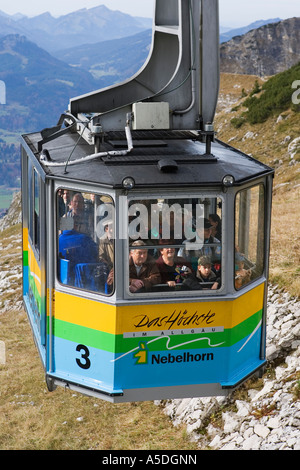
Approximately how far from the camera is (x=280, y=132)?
28.4 m

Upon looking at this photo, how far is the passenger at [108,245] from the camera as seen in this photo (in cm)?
730

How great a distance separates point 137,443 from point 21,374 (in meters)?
3.51

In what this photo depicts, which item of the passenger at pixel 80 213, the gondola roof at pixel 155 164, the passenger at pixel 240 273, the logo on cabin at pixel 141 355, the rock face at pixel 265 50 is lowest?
the logo on cabin at pixel 141 355

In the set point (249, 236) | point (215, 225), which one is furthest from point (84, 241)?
point (249, 236)

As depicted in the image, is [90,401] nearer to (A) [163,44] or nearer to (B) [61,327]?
(B) [61,327]

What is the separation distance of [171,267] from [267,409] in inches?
109

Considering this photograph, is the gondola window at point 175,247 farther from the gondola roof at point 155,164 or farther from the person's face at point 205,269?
the gondola roof at point 155,164

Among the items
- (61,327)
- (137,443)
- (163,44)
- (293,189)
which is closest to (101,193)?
(61,327)

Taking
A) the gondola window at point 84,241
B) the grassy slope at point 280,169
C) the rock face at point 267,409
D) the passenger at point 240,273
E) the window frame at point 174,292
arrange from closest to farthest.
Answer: the window frame at point 174,292 < the gondola window at point 84,241 < the passenger at point 240,273 < the rock face at point 267,409 < the grassy slope at point 280,169

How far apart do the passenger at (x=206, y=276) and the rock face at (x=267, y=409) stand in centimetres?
215

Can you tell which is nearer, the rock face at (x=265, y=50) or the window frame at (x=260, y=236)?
the window frame at (x=260, y=236)

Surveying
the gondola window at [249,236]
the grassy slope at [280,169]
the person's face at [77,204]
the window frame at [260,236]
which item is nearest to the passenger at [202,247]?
the window frame at [260,236]

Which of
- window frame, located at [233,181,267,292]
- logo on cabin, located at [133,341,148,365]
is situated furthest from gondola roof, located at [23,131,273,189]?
logo on cabin, located at [133,341,148,365]

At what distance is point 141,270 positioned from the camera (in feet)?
24.1
